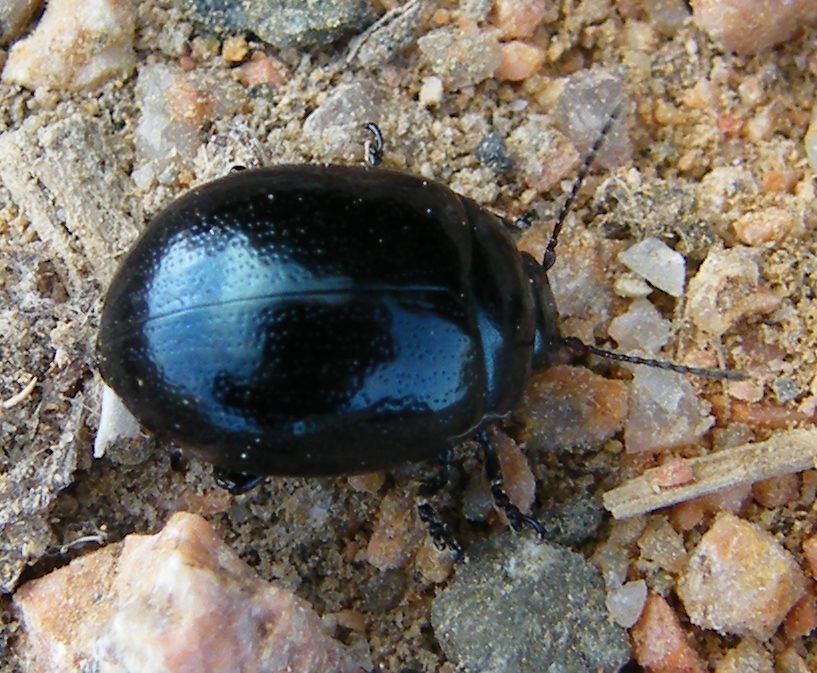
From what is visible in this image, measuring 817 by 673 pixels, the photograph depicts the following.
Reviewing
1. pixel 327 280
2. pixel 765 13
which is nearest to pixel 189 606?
pixel 327 280

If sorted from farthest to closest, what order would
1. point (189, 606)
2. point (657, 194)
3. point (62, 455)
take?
point (657, 194)
point (62, 455)
point (189, 606)

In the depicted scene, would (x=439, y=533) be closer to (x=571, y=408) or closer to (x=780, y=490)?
(x=571, y=408)

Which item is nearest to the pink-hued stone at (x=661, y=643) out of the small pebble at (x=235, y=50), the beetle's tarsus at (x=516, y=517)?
the beetle's tarsus at (x=516, y=517)

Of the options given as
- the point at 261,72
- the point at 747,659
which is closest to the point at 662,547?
the point at 747,659

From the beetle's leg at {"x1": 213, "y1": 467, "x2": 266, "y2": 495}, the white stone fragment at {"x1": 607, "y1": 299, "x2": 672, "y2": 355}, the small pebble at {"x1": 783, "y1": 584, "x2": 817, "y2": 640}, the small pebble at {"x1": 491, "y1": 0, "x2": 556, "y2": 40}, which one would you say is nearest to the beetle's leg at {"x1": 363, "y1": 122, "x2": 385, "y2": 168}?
the small pebble at {"x1": 491, "y1": 0, "x2": 556, "y2": 40}

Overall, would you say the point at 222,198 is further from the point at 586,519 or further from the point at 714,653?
the point at 714,653

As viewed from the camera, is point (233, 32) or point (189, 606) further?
point (233, 32)
